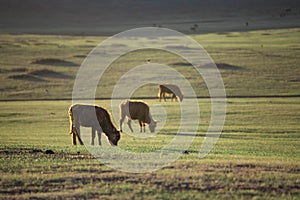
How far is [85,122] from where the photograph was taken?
21328 mm

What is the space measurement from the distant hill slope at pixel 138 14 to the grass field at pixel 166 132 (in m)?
44.2

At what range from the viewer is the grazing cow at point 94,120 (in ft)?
67.8

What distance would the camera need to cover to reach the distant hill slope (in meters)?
126

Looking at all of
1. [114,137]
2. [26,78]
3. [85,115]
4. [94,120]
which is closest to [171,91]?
[26,78]

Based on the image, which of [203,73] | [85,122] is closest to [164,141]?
[85,122]

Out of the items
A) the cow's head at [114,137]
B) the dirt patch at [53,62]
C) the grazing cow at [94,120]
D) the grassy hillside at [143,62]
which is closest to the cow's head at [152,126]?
the grazing cow at [94,120]

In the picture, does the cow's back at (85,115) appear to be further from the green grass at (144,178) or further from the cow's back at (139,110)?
the cow's back at (139,110)

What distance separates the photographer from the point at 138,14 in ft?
518

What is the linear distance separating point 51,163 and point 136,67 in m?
41.0

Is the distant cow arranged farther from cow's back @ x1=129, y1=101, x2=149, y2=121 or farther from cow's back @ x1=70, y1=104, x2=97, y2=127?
cow's back @ x1=70, y1=104, x2=97, y2=127

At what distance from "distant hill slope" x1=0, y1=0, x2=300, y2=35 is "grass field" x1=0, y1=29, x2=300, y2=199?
145 feet

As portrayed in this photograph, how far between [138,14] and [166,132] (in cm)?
13170

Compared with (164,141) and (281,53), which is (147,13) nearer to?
(281,53)

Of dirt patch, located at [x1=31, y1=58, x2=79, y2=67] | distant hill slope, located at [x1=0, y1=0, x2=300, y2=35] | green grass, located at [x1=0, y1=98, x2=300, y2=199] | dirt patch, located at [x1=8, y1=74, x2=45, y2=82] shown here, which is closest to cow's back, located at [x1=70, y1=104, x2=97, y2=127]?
green grass, located at [x1=0, y1=98, x2=300, y2=199]
